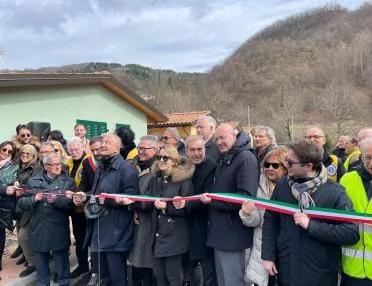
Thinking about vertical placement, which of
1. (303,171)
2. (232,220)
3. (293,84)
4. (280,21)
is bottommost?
(232,220)

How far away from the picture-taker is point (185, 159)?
15.3 ft

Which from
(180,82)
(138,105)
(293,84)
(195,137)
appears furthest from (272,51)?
(195,137)

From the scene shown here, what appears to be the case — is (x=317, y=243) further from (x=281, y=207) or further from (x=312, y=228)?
(x=281, y=207)

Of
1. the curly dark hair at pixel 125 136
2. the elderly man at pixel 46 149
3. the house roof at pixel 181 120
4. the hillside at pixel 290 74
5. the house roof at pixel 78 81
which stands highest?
the hillside at pixel 290 74

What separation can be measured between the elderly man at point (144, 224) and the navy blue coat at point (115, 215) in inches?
4.0

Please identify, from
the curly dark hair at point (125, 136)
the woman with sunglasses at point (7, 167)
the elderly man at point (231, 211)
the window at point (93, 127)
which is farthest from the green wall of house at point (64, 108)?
the elderly man at point (231, 211)

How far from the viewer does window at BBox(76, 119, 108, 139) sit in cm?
1412

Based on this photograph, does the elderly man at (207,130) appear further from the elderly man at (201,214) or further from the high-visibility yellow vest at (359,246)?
the high-visibility yellow vest at (359,246)

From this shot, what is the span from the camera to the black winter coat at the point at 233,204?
4137 millimetres

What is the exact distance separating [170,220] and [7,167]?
283 cm

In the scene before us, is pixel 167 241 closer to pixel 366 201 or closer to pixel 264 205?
pixel 264 205

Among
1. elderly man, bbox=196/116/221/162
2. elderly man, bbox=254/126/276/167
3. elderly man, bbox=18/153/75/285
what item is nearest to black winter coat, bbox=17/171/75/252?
elderly man, bbox=18/153/75/285

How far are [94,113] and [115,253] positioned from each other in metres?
10.7

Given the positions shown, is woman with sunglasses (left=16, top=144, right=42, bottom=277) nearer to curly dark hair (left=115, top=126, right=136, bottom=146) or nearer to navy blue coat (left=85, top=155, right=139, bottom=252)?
curly dark hair (left=115, top=126, right=136, bottom=146)
